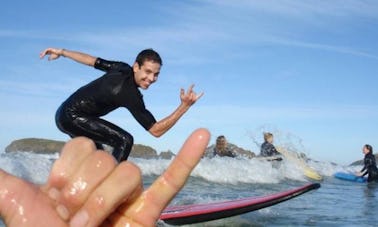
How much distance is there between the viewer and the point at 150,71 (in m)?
3.79

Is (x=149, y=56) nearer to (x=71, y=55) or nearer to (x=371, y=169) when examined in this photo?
(x=71, y=55)

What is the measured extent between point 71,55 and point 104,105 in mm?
481

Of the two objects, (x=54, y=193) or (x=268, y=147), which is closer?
(x=54, y=193)

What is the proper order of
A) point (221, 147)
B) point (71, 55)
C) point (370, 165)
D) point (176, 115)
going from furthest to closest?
point (370, 165)
point (221, 147)
point (71, 55)
point (176, 115)

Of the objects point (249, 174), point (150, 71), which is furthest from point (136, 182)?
point (249, 174)

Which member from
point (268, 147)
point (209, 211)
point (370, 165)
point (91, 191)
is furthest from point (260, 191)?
point (91, 191)

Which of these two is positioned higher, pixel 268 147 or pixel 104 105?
pixel 104 105

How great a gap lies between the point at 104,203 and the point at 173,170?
21cm

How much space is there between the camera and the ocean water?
690cm

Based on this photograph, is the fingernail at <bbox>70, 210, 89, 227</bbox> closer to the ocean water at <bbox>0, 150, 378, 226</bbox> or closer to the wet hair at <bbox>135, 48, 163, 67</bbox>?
the wet hair at <bbox>135, 48, 163, 67</bbox>

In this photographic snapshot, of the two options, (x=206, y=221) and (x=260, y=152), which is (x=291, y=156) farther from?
(x=206, y=221)

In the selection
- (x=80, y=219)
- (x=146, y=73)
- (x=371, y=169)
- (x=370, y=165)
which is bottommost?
(x=371, y=169)

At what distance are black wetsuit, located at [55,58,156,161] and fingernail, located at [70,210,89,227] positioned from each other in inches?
106

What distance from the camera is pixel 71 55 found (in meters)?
4.04
